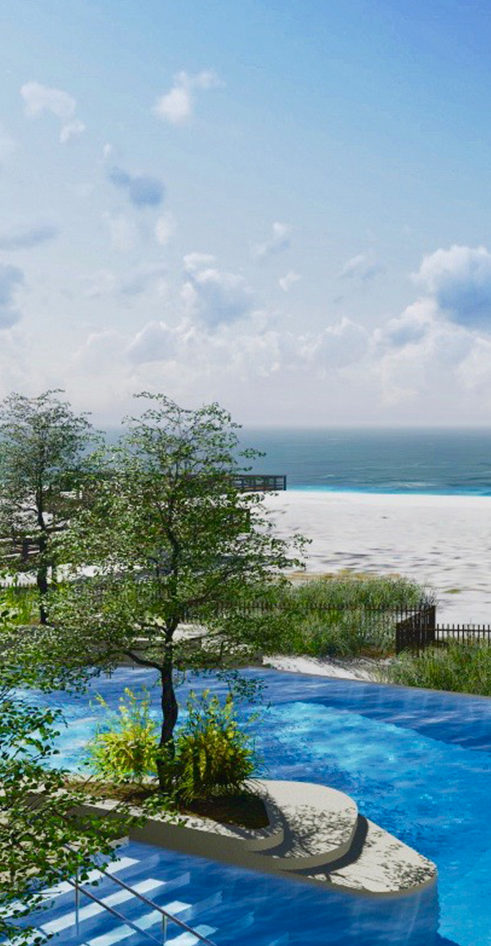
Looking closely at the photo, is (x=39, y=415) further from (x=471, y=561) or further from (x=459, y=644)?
(x=471, y=561)

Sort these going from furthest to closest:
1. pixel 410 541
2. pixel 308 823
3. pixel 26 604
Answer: pixel 410 541, pixel 26 604, pixel 308 823

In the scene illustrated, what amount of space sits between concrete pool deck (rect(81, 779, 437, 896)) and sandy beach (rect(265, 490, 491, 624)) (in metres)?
15.5

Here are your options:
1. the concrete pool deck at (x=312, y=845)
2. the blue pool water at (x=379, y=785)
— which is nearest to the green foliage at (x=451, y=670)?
the blue pool water at (x=379, y=785)

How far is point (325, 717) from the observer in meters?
19.7

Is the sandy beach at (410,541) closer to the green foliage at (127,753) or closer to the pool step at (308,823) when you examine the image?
the pool step at (308,823)

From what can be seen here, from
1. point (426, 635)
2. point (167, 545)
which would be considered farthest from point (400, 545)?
point (167, 545)

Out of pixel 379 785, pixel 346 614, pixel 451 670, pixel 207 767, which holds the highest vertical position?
pixel 346 614

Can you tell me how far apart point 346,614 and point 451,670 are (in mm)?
5372

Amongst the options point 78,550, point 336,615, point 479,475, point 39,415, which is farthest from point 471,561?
point 479,475

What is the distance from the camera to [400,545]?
5066 centimetres

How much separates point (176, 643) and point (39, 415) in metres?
14.2

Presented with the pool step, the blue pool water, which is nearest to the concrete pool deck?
the pool step

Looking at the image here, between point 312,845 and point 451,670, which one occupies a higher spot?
point 451,670

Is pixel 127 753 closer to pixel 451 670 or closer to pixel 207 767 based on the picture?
pixel 207 767
